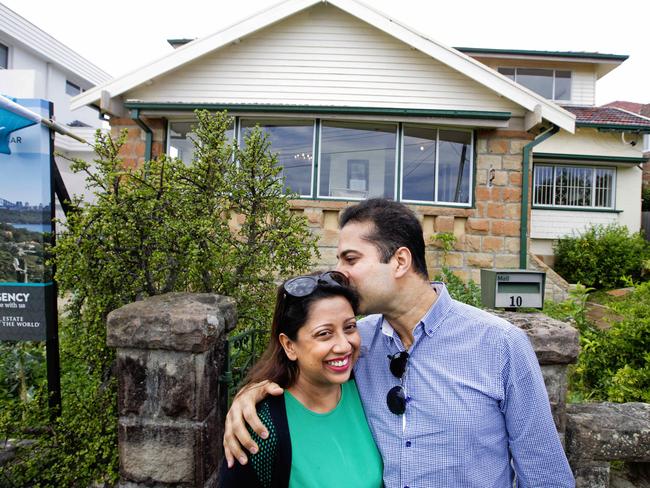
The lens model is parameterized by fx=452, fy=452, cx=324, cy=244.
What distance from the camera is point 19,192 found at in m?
3.16

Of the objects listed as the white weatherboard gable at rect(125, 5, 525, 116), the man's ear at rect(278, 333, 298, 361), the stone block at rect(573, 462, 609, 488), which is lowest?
the stone block at rect(573, 462, 609, 488)

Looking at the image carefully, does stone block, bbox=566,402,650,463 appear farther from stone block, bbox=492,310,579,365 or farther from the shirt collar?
the shirt collar

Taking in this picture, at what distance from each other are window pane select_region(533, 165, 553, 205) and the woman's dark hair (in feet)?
→ 51.0

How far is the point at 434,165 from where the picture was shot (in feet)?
31.3

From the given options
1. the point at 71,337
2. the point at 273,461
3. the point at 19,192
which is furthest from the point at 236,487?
the point at 19,192

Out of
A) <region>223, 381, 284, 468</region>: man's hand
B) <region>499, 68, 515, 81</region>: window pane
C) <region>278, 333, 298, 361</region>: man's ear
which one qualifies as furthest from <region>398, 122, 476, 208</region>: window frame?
<region>499, 68, 515, 81</region>: window pane

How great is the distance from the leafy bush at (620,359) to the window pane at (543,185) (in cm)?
1157

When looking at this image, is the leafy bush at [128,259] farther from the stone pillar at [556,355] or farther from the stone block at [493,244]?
the stone block at [493,244]

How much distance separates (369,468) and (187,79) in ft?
30.6

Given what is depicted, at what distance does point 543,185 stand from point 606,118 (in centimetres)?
291

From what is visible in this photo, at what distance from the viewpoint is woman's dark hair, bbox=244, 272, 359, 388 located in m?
1.85

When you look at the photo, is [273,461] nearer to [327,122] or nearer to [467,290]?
[467,290]

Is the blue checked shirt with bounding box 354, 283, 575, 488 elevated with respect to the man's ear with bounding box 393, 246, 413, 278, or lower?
lower

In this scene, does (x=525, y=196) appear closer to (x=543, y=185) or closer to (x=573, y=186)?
(x=543, y=185)
